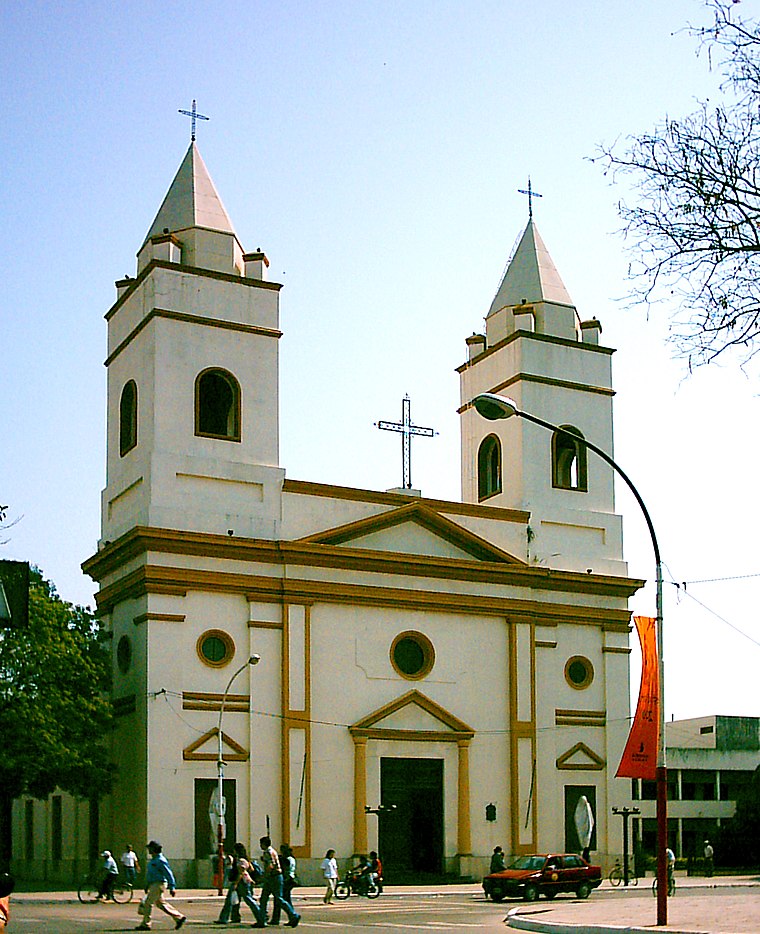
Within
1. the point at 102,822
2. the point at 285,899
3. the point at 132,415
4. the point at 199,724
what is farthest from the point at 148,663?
the point at 285,899

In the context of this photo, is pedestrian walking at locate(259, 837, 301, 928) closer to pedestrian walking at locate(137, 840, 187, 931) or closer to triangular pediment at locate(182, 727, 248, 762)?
pedestrian walking at locate(137, 840, 187, 931)

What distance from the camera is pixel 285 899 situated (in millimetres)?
27172

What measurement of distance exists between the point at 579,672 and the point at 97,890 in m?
19.8

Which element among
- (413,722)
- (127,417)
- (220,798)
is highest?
(127,417)

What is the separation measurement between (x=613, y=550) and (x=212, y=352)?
56.2 feet

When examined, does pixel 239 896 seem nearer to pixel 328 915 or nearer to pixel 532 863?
pixel 328 915

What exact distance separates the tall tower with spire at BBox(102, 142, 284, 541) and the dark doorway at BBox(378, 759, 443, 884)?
9.16 meters

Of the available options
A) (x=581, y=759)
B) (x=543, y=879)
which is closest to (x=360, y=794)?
(x=543, y=879)

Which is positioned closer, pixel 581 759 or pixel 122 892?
pixel 122 892

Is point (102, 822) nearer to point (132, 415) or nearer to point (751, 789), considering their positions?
point (132, 415)

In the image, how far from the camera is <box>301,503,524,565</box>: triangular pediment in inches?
1855

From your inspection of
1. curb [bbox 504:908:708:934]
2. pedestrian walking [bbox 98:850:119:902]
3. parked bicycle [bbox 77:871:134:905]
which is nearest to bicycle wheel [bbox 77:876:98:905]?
parked bicycle [bbox 77:871:134:905]

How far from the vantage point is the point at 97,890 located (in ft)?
128

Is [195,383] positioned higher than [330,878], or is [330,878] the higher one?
[195,383]
